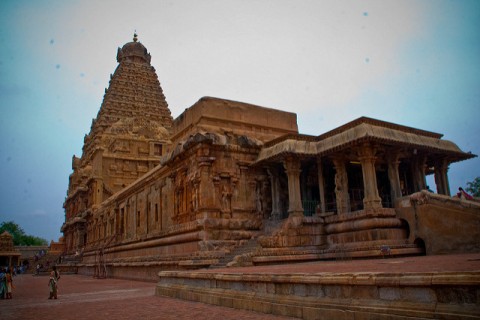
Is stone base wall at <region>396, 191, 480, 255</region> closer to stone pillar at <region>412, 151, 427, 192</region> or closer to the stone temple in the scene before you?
the stone temple

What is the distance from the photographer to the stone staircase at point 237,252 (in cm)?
1405

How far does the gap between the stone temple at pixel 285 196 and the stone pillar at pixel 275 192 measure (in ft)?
0.15

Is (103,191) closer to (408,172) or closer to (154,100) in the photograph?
(154,100)

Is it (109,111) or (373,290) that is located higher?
(109,111)

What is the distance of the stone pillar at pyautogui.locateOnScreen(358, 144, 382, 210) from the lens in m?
13.9

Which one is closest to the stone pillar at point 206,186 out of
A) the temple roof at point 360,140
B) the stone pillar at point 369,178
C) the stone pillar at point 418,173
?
the temple roof at point 360,140

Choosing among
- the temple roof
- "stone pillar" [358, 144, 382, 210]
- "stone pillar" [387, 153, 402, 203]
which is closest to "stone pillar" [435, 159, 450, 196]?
the temple roof

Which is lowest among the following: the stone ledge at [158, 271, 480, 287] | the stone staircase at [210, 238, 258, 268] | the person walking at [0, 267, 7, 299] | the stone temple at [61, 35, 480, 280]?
the person walking at [0, 267, 7, 299]

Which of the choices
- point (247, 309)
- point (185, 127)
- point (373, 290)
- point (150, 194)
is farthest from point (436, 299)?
point (150, 194)

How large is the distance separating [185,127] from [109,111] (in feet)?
113

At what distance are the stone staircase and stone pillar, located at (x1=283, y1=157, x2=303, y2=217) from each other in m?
1.89

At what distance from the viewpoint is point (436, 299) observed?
4426mm

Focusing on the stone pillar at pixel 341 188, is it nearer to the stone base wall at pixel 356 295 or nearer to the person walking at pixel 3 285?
the stone base wall at pixel 356 295

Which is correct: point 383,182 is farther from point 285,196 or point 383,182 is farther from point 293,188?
point 293,188
